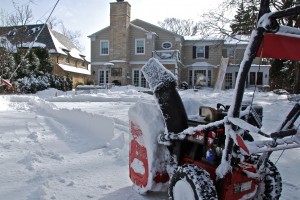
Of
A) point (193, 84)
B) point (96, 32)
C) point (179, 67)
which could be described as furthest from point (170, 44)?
point (96, 32)

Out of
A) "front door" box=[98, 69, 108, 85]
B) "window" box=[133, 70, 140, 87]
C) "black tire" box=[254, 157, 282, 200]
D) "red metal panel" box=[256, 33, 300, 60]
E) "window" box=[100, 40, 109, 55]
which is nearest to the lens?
"red metal panel" box=[256, 33, 300, 60]

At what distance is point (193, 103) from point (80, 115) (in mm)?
4828

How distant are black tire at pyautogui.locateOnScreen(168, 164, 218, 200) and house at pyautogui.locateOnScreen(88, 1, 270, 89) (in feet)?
96.0

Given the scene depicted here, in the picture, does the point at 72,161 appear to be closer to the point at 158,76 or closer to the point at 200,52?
the point at 158,76

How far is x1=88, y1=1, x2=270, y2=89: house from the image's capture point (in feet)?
108

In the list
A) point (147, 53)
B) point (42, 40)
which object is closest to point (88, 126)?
point (147, 53)

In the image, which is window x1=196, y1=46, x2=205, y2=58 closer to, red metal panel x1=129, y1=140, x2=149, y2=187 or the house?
the house

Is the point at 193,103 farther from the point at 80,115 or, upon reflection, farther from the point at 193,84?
the point at 193,84

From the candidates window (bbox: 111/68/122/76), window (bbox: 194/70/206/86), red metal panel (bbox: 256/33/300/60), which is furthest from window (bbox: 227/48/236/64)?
red metal panel (bbox: 256/33/300/60)

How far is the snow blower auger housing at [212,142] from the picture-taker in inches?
87.4

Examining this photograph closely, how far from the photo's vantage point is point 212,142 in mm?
2762

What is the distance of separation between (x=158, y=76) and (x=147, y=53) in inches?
1204

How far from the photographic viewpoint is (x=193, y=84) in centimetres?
3466

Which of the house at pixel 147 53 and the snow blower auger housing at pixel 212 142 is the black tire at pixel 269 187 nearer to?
the snow blower auger housing at pixel 212 142
